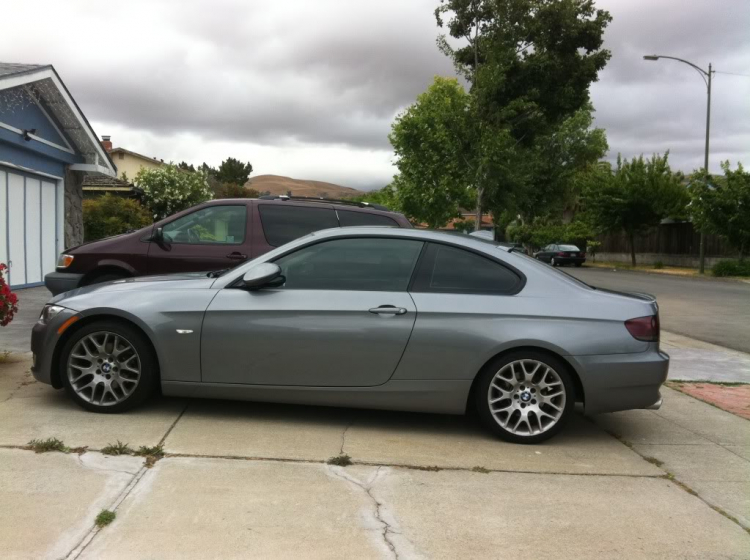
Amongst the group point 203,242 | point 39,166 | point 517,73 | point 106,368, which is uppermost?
point 517,73

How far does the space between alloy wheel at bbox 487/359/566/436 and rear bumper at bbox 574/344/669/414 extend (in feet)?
0.69

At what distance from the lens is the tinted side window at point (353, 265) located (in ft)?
16.1

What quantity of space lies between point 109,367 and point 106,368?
0.02m

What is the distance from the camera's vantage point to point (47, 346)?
16.2ft

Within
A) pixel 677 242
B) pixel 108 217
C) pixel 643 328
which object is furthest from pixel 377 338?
pixel 677 242

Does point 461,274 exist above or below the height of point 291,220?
below

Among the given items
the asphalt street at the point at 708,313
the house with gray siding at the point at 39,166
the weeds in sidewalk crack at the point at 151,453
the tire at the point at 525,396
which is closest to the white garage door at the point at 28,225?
the house with gray siding at the point at 39,166

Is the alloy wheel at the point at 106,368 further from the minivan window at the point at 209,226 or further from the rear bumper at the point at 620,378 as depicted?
the rear bumper at the point at 620,378

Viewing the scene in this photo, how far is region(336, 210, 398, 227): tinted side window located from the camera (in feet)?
25.6

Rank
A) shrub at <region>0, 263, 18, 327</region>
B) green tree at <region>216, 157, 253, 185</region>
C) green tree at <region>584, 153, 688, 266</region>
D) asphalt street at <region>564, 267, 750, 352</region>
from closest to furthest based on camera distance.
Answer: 1. shrub at <region>0, 263, 18, 327</region>
2. asphalt street at <region>564, 267, 750, 352</region>
3. green tree at <region>584, 153, 688, 266</region>
4. green tree at <region>216, 157, 253, 185</region>

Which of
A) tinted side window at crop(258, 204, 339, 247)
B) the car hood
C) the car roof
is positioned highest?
tinted side window at crop(258, 204, 339, 247)

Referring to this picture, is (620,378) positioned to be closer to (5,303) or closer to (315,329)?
(315,329)

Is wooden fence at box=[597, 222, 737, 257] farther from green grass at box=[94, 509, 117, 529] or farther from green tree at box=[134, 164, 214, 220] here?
green grass at box=[94, 509, 117, 529]

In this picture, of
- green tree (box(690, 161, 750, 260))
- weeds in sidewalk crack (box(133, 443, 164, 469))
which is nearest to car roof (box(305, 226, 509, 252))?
weeds in sidewalk crack (box(133, 443, 164, 469))
